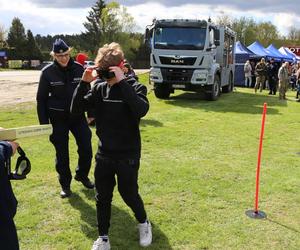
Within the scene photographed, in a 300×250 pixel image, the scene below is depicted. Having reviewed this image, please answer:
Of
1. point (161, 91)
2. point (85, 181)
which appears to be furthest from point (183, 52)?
point (85, 181)

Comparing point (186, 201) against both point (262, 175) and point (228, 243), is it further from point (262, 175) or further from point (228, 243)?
point (262, 175)

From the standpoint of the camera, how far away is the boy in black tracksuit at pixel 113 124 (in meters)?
3.63

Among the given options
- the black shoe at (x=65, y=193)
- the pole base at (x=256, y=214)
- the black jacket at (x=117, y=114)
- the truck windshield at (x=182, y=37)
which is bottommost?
the pole base at (x=256, y=214)

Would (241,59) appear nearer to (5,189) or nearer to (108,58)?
(108,58)

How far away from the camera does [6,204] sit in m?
2.62

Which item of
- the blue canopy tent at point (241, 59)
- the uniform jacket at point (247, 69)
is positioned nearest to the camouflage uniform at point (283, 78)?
the uniform jacket at point (247, 69)

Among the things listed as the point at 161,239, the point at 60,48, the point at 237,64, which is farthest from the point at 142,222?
the point at 237,64

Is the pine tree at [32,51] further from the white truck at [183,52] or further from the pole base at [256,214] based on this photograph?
the pole base at [256,214]

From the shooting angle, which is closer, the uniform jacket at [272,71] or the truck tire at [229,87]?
the truck tire at [229,87]

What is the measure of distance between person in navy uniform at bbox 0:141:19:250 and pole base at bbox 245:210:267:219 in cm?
316

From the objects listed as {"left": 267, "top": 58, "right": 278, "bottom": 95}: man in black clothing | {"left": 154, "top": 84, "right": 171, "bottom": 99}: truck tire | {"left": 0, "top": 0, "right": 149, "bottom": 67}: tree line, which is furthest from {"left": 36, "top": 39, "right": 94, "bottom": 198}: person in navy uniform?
{"left": 0, "top": 0, "right": 149, "bottom": 67}: tree line

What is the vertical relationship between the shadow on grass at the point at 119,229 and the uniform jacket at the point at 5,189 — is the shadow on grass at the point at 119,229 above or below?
below

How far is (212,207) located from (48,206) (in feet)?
6.61

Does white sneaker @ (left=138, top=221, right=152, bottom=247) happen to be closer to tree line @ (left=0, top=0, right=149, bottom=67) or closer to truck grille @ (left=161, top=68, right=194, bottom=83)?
truck grille @ (left=161, top=68, right=194, bottom=83)
